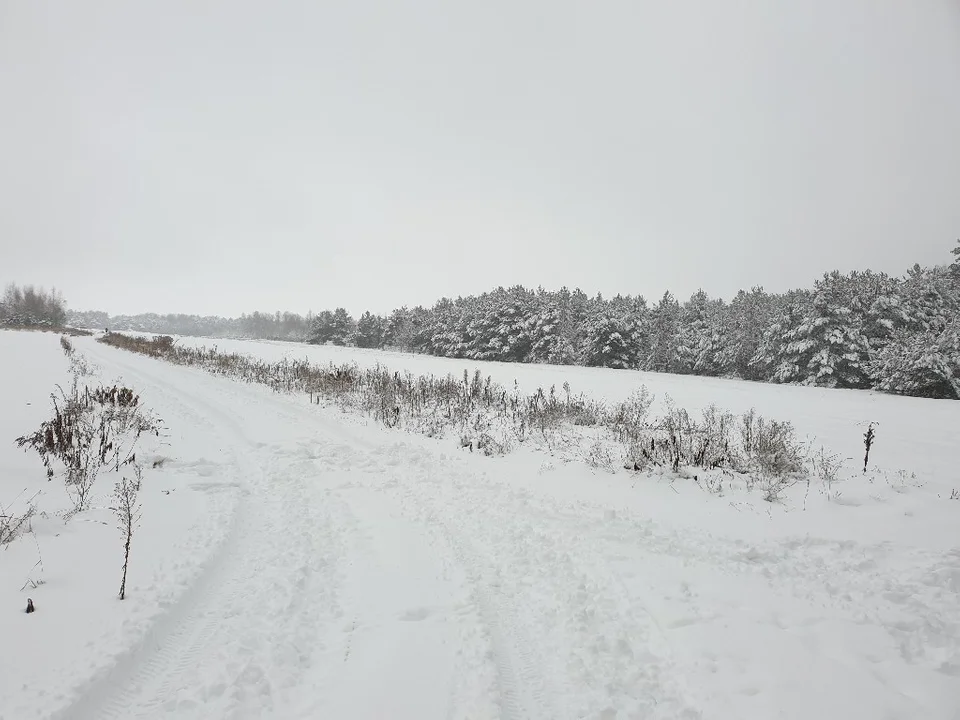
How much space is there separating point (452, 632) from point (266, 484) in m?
4.32

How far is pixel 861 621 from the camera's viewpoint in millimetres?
3287

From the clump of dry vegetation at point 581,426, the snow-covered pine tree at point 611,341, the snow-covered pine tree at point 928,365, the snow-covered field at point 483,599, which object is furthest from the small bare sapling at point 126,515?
the snow-covered pine tree at point 611,341

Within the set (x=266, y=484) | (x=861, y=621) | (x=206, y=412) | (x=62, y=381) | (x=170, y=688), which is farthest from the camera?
(x=62, y=381)

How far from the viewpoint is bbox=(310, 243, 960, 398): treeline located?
726 inches

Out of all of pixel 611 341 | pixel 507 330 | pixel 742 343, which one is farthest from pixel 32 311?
pixel 742 343

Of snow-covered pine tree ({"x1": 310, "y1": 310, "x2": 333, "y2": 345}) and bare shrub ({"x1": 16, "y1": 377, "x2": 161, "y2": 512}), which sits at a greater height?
snow-covered pine tree ({"x1": 310, "y1": 310, "x2": 333, "y2": 345})

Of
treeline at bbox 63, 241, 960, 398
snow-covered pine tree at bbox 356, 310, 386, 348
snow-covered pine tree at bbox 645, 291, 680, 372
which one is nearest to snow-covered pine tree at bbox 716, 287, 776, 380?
treeline at bbox 63, 241, 960, 398

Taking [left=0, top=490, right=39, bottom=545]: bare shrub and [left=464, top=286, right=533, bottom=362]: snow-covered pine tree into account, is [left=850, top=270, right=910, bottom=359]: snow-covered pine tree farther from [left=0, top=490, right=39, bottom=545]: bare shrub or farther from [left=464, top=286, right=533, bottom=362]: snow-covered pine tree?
[left=0, top=490, right=39, bottom=545]: bare shrub

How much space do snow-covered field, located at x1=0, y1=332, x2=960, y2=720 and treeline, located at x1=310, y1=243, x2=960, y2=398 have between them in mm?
16198

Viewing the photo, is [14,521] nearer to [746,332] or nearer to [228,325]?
[746,332]

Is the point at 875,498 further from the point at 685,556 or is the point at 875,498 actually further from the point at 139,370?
the point at 139,370

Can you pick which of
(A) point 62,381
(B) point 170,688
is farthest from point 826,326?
(A) point 62,381

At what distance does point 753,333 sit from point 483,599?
40.8 metres

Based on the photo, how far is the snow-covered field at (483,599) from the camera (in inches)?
104
